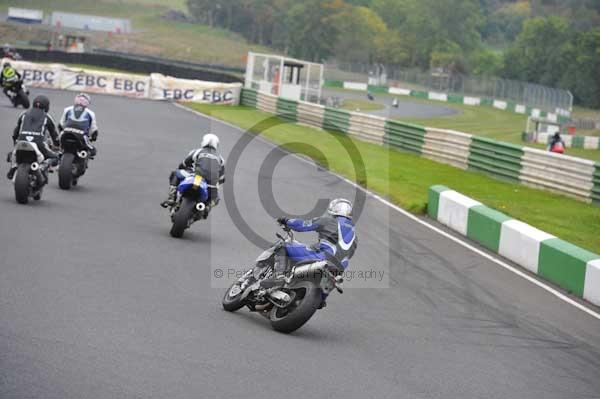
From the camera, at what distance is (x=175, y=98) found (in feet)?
151

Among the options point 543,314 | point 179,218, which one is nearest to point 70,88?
point 179,218

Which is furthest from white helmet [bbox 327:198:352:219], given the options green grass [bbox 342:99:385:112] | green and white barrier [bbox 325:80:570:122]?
green and white barrier [bbox 325:80:570:122]

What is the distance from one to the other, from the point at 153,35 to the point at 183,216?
108889 millimetres

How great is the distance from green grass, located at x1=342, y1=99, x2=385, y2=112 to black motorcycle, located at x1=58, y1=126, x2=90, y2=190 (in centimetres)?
4374

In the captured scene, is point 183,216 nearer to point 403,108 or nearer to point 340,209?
point 340,209

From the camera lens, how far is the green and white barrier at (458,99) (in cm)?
6672

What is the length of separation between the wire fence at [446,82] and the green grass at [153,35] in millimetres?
21548

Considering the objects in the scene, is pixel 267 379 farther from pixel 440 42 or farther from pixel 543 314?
pixel 440 42

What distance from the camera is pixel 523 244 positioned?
14953mm

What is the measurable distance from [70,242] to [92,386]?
5.85 metres

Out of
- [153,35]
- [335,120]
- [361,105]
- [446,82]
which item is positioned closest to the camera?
[335,120]

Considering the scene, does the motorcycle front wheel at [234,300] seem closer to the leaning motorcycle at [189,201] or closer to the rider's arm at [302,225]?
the rider's arm at [302,225]

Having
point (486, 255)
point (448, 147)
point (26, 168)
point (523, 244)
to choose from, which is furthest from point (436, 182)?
point (26, 168)

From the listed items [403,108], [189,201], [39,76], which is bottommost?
[189,201]
